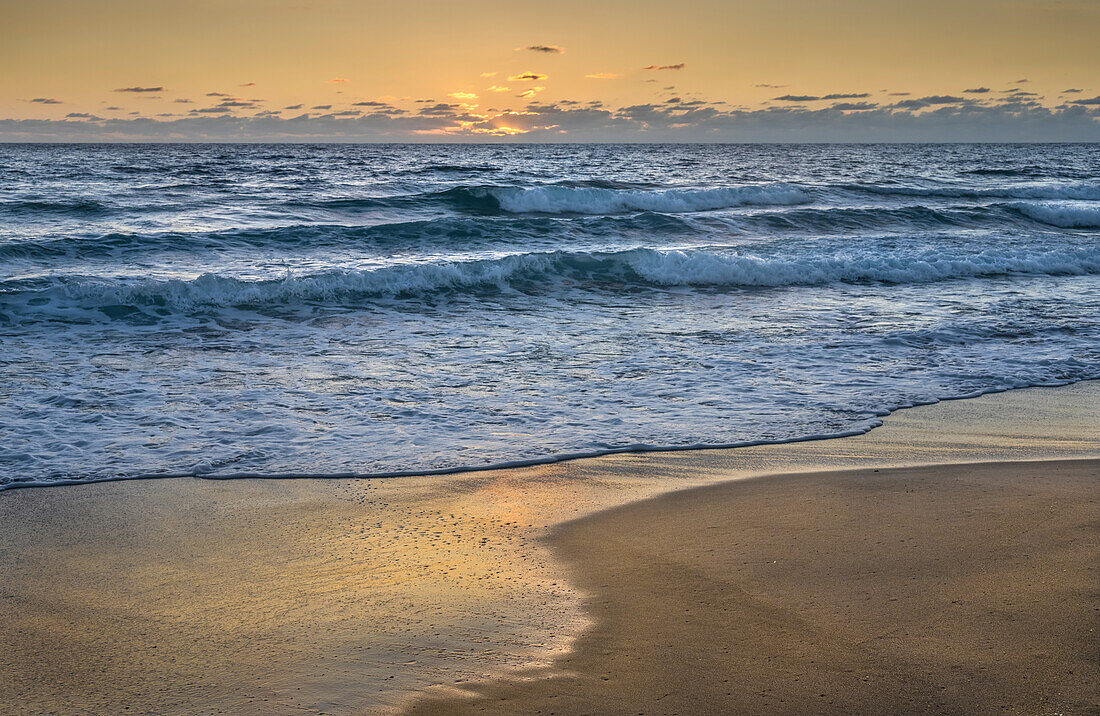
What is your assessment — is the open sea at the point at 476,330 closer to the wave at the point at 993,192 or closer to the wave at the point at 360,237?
the wave at the point at 360,237

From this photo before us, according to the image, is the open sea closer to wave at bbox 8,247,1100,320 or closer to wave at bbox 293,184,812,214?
wave at bbox 8,247,1100,320

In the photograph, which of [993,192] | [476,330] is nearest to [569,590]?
[476,330]

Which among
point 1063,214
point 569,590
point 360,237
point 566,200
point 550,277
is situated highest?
point 566,200

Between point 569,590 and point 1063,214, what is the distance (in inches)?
1049

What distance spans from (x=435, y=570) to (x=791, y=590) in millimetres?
1626

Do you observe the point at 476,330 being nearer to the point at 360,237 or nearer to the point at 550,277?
the point at 550,277

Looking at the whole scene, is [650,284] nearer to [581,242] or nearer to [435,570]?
[581,242]

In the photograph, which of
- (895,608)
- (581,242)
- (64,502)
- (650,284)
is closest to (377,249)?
(581,242)

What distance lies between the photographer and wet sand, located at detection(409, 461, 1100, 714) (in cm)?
285

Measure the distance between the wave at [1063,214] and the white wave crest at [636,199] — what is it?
6.83 metres

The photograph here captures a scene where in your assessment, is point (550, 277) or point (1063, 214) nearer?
point (550, 277)

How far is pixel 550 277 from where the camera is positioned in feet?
47.4

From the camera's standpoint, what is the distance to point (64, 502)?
4773mm

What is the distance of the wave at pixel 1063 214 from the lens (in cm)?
2436
